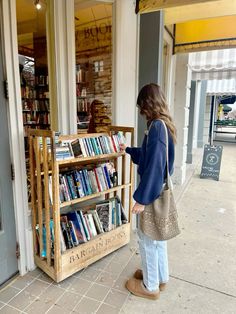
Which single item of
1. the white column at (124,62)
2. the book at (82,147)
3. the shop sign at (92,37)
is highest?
the shop sign at (92,37)

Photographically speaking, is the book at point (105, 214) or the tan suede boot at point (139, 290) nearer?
the tan suede boot at point (139, 290)

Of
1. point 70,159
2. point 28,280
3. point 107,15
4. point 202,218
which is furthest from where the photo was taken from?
point 202,218

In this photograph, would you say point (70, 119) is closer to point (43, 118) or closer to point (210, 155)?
point (43, 118)

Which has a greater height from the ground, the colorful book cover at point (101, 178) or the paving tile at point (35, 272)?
the colorful book cover at point (101, 178)

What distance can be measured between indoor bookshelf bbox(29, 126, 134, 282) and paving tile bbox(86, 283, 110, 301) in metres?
0.21

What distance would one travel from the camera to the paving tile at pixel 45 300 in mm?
1683

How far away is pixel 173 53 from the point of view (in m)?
4.19

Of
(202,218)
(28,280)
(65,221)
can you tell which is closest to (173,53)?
(202,218)

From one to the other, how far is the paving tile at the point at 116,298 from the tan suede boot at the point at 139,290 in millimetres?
73

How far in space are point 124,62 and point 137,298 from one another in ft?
7.15

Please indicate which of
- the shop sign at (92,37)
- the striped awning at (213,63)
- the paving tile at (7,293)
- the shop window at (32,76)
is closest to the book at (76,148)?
the paving tile at (7,293)

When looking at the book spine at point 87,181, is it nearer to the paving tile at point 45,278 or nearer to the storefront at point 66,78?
the storefront at point 66,78

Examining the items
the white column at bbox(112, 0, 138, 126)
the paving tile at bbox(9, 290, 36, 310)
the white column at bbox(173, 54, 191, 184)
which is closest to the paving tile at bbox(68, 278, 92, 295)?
the paving tile at bbox(9, 290, 36, 310)

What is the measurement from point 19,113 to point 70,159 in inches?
20.9
